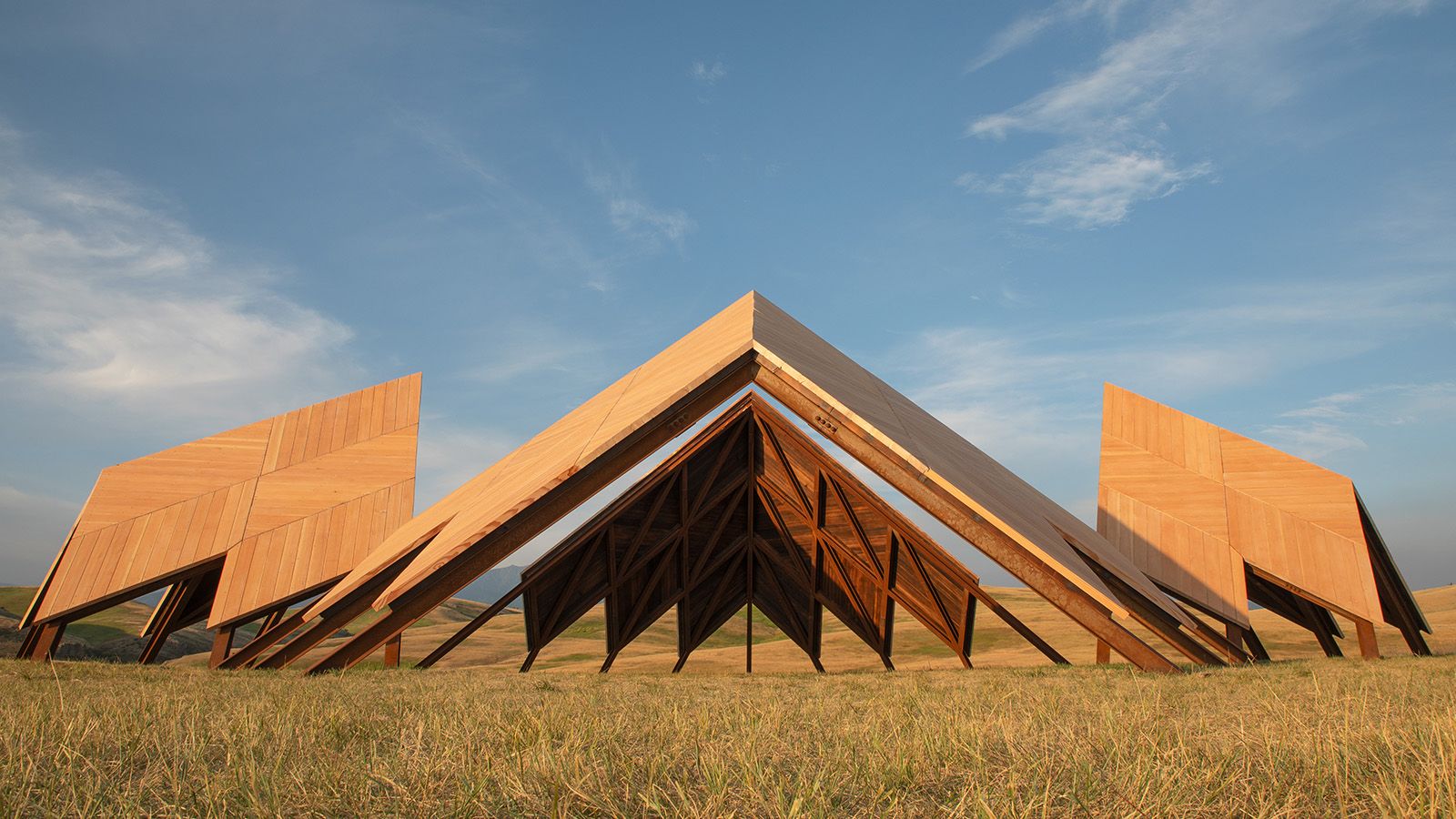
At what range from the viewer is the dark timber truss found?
54.8ft

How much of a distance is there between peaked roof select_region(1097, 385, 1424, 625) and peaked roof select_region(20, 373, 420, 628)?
18.2 metres

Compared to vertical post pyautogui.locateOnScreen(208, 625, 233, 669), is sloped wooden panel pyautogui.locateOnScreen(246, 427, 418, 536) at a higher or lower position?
higher

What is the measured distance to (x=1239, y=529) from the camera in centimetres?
1983

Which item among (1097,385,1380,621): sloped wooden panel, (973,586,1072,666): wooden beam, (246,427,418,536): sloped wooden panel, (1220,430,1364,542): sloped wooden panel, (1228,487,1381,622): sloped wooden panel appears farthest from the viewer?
(1220,430,1364,542): sloped wooden panel

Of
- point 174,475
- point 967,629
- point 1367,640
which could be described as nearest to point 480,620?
point 174,475

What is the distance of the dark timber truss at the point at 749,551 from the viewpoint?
1670 cm

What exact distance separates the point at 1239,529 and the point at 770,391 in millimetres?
15282

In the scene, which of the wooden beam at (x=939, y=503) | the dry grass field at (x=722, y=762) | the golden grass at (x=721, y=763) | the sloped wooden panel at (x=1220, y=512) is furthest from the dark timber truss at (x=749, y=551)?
the golden grass at (x=721, y=763)

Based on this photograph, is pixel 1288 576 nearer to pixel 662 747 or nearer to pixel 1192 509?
pixel 1192 509

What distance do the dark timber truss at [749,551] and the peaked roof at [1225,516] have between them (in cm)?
450

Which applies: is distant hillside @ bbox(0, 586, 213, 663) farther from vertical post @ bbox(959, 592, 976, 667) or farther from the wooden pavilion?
vertical post @ bbox(959, 592, 976, 667)

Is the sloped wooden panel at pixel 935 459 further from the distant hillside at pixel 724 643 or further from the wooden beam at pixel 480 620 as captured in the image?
the distant hillside at pixel 724 643

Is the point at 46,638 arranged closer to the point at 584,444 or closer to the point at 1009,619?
the point at 584,444

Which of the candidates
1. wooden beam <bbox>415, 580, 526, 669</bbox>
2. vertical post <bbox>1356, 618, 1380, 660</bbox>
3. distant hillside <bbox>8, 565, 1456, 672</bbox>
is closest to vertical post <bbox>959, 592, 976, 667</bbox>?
distant hillside <bbox>8, 565, 1456, 672</bbox>
